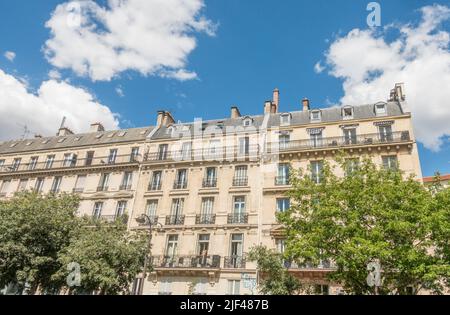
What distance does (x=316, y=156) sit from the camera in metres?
24.2

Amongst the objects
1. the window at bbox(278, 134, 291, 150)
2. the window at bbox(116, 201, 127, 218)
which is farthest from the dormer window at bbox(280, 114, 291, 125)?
the window at bbox(116, 201, 127, 218)

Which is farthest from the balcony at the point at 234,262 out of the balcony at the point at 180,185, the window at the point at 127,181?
the window at the point at 127,181

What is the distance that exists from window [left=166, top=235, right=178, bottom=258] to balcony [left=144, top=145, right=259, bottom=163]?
608cm

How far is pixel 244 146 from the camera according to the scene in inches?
1046

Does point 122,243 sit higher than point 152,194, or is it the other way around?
point 152,194

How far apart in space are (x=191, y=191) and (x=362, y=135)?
12.7m

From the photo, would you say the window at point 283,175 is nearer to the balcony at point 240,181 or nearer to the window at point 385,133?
the balcony at point 240,181

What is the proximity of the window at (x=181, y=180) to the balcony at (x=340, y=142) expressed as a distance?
6.79 m

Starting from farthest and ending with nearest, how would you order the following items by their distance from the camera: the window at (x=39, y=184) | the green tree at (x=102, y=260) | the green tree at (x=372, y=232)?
the window at (x=39, y=184) → the green tree at (x=102, y=260) → the green tree at (x=372, y=232)

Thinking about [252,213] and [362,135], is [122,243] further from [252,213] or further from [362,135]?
[362,135]

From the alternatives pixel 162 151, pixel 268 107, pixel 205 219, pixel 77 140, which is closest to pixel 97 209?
pixel 162 151

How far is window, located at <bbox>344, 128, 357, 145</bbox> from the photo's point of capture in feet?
78.7

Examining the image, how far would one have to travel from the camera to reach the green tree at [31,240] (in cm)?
1733
